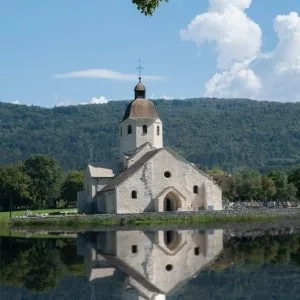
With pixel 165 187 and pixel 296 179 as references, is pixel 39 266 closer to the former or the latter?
pixel 165 187

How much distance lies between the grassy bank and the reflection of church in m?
13.1

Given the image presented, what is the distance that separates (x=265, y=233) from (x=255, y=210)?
1945cm

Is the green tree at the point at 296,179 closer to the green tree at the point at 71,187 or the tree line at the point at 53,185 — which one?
the tree line at the point at 53,185

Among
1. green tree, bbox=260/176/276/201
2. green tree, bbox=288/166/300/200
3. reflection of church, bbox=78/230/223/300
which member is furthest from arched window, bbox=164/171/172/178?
green tree, bbox=288/166/300/200

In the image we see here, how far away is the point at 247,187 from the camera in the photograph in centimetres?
9400

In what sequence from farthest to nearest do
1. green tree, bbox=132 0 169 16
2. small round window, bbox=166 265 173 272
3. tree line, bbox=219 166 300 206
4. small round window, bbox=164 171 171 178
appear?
tree line, bbox=219 166 300 206 → small round window, bbox=164 171 171 178 → small round window, bbox=166 265 173 272 → green tree, bbox=132 0 169 16

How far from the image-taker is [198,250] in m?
30.4

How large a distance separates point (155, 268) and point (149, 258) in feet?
11.3

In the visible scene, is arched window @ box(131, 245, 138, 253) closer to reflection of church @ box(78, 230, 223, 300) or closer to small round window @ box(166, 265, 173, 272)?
reflection of church @ box(78, 230, 223, 300)

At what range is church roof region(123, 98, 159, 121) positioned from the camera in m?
72.2

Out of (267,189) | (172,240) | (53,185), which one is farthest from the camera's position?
(53,185)

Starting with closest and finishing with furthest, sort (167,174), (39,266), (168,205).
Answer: (39,266)
(167,174)
(168,205)

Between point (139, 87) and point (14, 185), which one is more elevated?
point (139, 87)

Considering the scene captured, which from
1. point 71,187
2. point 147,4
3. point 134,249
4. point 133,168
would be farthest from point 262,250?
point 71,187
